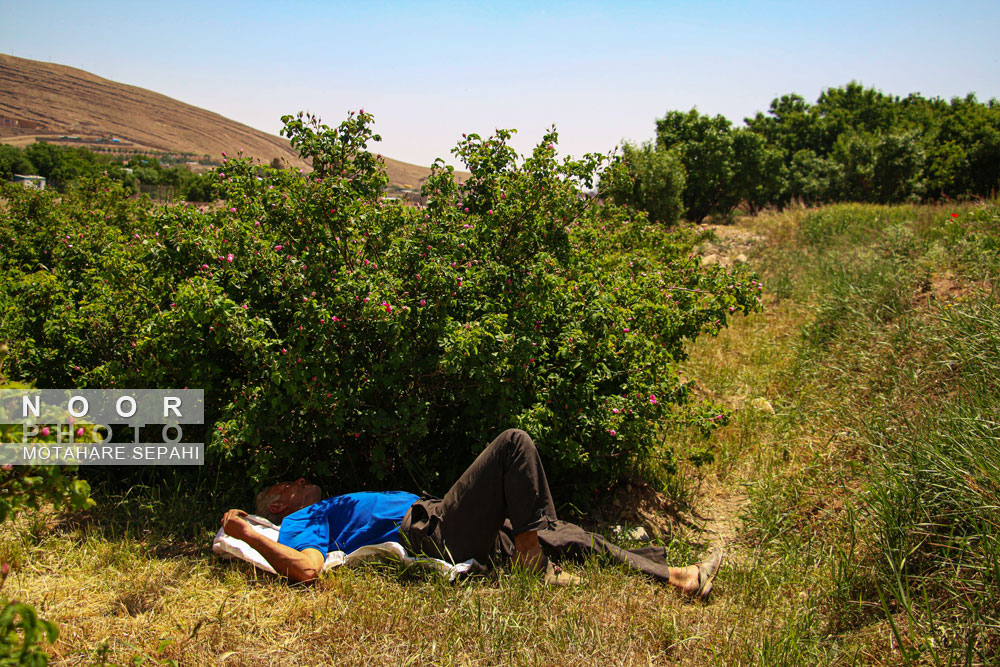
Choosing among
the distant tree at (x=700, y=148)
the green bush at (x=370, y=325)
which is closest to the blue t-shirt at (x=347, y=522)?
the green bush at (x=370, y=325)

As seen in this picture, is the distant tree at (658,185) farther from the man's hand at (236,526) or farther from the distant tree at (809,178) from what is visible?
the distant tree at (809,178)

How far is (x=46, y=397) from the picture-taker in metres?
3.73

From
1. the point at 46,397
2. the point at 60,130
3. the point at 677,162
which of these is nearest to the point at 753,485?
the point at 46,397

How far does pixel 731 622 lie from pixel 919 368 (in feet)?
9.70

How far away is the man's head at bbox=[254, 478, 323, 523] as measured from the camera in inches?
134

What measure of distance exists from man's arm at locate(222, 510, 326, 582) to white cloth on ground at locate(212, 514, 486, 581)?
0.03 m

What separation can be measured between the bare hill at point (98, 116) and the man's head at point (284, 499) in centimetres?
3387

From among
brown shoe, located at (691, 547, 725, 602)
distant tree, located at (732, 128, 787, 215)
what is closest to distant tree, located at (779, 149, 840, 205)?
distant tree, located at (732, 128, 787, 215)

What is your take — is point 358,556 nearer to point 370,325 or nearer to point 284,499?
point 284,499

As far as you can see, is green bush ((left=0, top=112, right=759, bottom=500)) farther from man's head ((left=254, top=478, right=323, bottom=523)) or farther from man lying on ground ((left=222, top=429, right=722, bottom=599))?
man lying on ground ((left=222, top=429, right=722, bottom=599))

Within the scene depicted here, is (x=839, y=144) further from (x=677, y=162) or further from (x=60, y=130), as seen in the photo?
(x=60, y=130)

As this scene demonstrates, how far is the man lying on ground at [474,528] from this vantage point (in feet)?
9.64

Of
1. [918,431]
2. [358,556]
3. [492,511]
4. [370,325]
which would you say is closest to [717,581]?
[492,511]

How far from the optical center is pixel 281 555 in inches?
116
